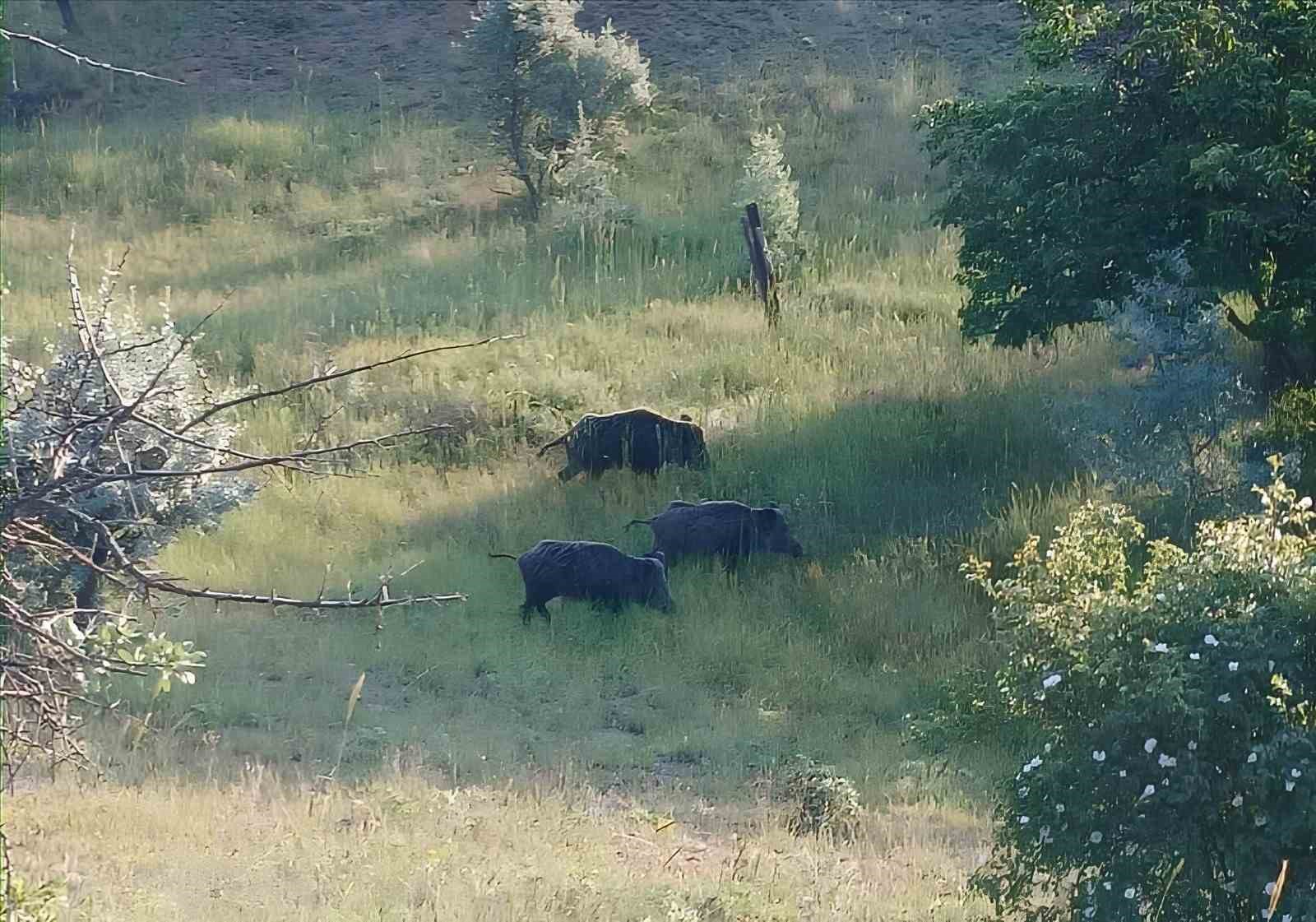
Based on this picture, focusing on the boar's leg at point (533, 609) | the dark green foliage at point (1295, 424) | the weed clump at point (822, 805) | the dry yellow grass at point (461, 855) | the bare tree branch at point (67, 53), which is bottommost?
the boar's leg at point (533, 609)

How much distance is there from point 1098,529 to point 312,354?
1324 cm

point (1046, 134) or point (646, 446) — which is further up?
point (1046, 134)

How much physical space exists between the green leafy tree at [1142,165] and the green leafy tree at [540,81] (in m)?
12.7

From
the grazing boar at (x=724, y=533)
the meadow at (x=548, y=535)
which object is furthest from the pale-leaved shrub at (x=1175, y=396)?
the grazing boar at (x=724, y=533)

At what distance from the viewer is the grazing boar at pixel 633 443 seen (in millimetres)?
13883

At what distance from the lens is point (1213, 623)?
16.0ft

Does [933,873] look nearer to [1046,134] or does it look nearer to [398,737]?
[398,737]

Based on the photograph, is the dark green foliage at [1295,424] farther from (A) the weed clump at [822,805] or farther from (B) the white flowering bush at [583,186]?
(B) the white flowering bush at [583,186]

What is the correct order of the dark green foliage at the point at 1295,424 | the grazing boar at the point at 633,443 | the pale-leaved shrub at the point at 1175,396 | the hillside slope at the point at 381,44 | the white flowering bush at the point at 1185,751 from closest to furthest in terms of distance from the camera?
the white flowering bush at the point at 1185,751 < the pale-leaved shrub at the point at 1175,396 < the dark green foliage at the point at 1295,424 < the grazing boar at the point at 633,443 < the hillside slope at the point at 381,44

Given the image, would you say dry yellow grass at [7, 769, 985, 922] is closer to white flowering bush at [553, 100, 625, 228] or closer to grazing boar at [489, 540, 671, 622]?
grazing boar at [489, 540, 671, 622]

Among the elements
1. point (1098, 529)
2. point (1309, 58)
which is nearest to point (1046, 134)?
point (1309, 58)

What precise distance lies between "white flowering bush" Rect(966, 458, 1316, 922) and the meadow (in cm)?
109

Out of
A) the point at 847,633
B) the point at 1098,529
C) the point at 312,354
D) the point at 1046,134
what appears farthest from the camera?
the point at 312,354

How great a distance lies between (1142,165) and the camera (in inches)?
482
